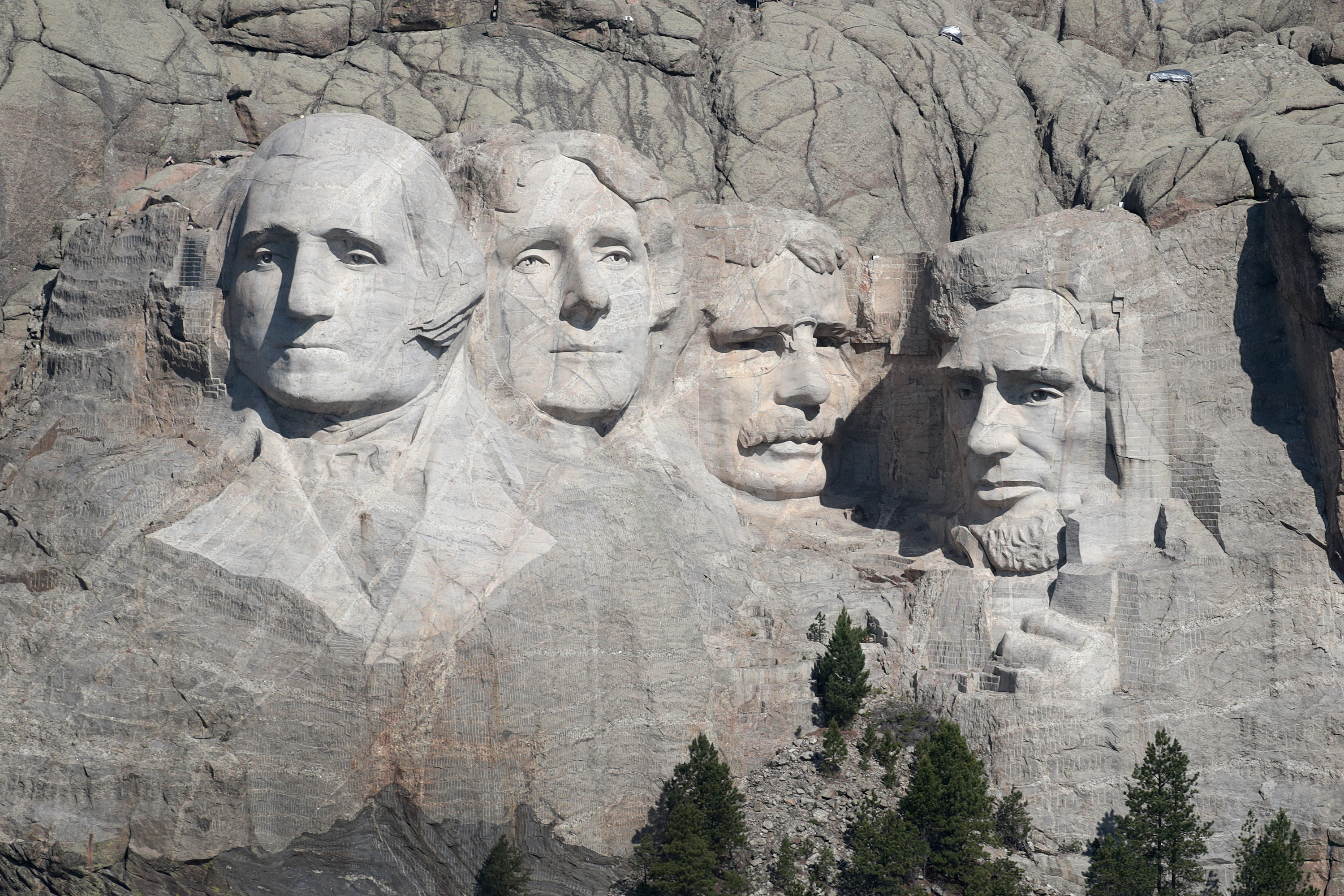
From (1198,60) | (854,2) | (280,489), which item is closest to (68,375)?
(280,489)

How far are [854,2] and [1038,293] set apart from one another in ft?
41.4

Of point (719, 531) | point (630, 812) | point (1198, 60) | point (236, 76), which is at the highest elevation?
point (1198, 60)

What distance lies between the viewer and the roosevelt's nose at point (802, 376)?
53.7ft

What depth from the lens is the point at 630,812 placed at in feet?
44.3

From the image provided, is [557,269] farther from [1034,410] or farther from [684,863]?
[684,863]

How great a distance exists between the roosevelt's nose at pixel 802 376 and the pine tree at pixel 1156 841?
4.49 meters

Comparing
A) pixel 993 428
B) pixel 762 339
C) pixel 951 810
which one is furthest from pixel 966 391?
pixel 951 810

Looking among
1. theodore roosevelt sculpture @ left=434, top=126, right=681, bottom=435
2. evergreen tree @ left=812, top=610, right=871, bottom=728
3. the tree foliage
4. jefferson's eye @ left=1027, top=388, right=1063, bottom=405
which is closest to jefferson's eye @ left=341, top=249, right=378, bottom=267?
theodore roosevelt sculpture @ left=434, top=126, right=681, bottom=435

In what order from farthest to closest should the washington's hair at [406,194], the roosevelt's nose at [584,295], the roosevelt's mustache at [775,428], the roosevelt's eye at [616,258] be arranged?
the roosevelt's mustache at [775,428]
the roosevelt's eye at [616,258]
the roosevelt's nose at [584,295]
the washington's hair at [406,194]

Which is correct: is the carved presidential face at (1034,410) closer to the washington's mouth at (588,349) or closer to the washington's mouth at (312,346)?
the washington's mouth at (588,349)

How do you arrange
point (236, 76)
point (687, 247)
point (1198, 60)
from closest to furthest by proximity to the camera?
1. point (687, 247)
2. point (236, 76)
3. point (1198, 60)

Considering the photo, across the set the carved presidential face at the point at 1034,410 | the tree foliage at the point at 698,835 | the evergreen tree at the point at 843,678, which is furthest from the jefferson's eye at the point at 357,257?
the carved presidential face at the point at 1034,410

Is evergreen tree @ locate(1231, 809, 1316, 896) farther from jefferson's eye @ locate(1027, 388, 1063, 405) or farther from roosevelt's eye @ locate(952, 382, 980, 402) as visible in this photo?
roosevelt's eye @ locate(952, 382, 980, 402)

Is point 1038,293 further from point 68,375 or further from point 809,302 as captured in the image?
point 68,375
